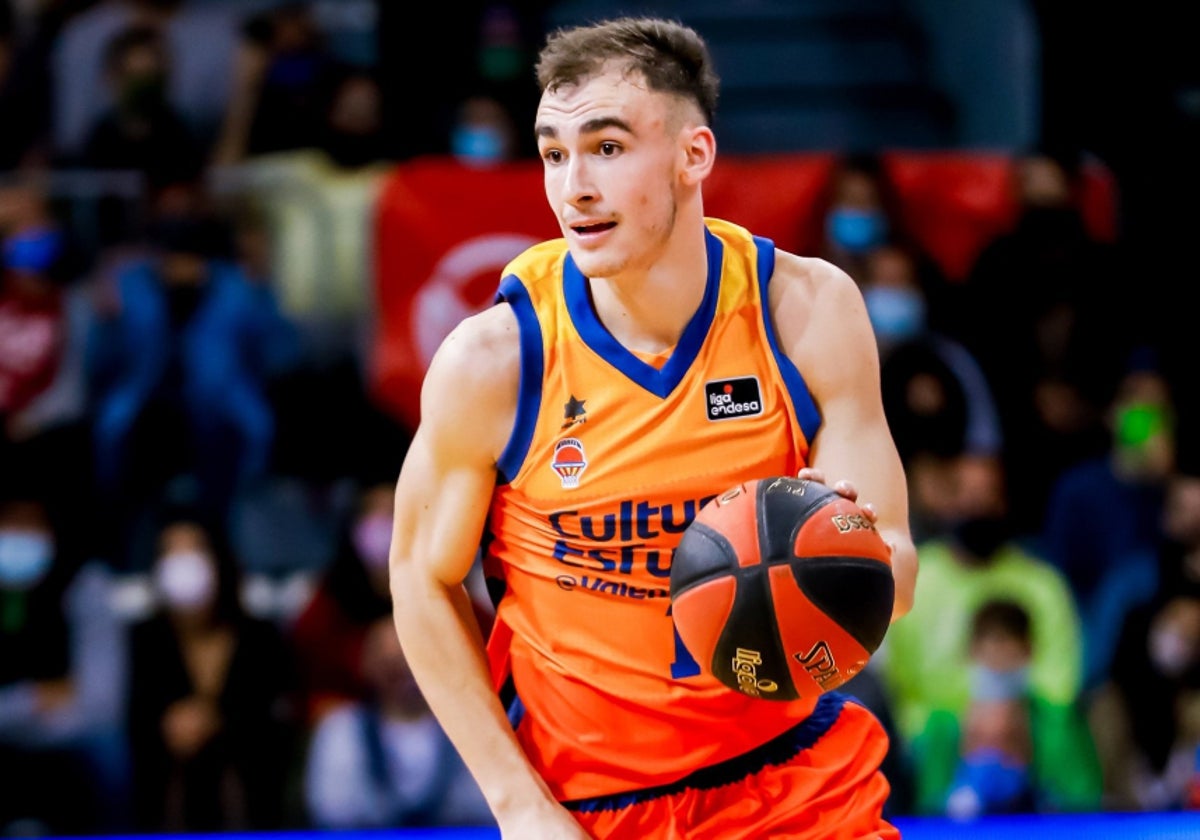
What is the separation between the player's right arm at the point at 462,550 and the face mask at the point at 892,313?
3979 millimetres

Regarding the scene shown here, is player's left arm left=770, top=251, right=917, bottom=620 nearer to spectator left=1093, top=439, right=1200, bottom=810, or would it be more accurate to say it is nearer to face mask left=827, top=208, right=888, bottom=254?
spectator left=1093, top=439, right=1200, bottom=810

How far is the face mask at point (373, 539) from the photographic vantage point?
21.6 feet

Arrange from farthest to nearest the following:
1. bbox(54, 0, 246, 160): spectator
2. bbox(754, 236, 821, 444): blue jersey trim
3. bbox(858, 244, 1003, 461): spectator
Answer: bbox(54, 0, 246, 160): spectator
bbox(858, 244, 1003, 461): spectator
bbox(754, 236, 821, 444): blue jersey trim

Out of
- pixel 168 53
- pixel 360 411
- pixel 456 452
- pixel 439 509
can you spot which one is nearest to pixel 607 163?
pixel 456 452

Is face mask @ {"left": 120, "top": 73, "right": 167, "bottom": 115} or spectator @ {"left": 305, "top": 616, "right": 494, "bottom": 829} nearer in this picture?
spectator @ {"left": 305, "top": 616, "right": 494, "bottom": 829}

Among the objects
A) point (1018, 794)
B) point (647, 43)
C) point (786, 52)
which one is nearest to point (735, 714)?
point (647, 43)

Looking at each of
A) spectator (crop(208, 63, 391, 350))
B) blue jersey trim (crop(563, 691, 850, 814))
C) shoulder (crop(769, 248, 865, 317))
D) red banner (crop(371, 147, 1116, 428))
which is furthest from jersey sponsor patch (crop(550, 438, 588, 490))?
spectator (crop(208, 63, 391, 350))

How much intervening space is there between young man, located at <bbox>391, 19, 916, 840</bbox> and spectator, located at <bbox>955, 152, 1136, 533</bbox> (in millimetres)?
4016

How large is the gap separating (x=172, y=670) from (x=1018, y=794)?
3.08 meters

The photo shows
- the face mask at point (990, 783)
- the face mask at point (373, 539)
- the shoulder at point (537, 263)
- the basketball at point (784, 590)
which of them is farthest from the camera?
the face mask at point (373, 539)

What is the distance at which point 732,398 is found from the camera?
3070mm

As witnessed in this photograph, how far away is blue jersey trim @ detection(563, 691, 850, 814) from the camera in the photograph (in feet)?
10.1

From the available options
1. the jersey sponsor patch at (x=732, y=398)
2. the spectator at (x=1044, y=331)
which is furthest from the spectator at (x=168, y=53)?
the jersey sponsor patch at (x=732, y=398)

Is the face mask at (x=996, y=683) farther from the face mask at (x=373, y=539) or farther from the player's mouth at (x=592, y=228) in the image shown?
the player's mouth at (x=592, y=228)
